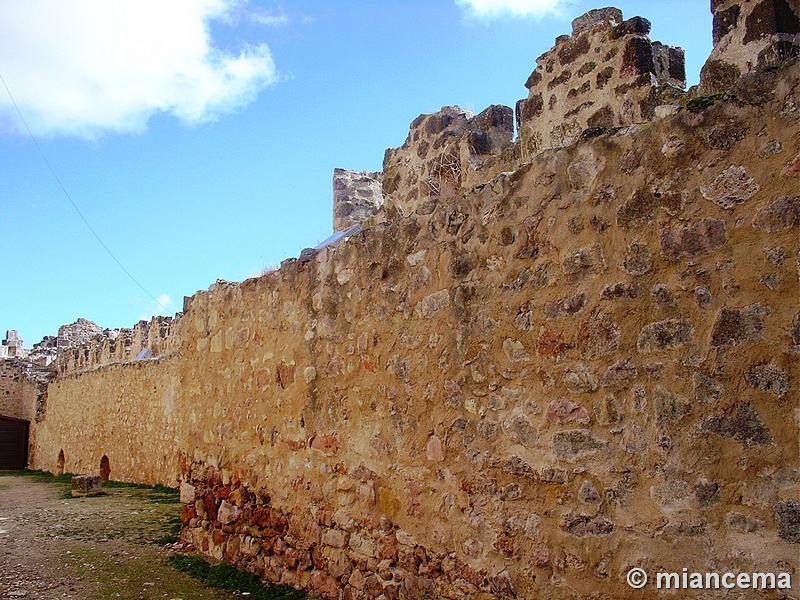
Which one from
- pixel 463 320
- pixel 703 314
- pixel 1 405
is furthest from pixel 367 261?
pixel 1 405

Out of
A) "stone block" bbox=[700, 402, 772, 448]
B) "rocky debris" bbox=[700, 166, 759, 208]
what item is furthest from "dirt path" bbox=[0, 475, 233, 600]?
"rocky debris" bbox=[700, 166, 759, 208]

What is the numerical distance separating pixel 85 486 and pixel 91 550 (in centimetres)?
533

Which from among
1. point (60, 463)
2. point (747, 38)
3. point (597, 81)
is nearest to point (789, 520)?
point (747, 38)

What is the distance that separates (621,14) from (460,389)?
10.2 ft

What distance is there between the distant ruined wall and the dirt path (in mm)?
711

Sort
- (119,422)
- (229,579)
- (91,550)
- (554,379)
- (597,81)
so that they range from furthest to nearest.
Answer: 1. (119,422)
2. (91,550)
3. (597,81)
4. (229,579)
5. (554,379)

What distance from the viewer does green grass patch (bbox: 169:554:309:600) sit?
4343mm

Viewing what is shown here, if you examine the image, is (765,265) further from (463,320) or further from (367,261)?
(367,261)

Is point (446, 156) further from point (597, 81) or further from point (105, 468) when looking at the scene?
point (105, 468)

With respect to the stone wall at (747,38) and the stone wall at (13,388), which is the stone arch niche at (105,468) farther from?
the stone wall at (747,38)

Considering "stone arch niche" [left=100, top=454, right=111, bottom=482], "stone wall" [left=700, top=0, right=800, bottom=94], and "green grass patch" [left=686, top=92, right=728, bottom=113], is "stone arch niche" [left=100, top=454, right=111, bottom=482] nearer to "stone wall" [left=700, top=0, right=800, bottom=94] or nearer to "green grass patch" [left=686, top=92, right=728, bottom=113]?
"stone wall" [left=700, top=0, right=800, bottom=94]

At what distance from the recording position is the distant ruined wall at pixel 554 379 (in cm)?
231

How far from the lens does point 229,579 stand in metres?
4.81

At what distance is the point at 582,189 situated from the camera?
2.90 m
